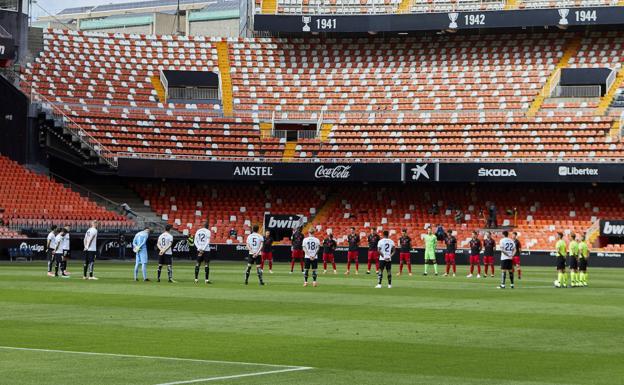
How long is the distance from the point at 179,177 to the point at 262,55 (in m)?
14.8

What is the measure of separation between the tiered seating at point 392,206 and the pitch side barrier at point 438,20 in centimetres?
1090

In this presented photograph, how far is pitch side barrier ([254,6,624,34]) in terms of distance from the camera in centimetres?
6981

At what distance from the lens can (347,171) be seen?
68.1 m

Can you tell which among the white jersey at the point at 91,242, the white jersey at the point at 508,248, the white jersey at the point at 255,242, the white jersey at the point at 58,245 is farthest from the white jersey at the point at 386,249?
the white jersey at the point at 58,245

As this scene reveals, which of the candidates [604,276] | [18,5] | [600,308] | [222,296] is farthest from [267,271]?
[18,5]

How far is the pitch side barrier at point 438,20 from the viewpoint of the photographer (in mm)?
69812

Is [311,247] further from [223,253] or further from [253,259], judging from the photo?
[223,253]

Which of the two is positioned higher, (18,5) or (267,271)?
(18,5)

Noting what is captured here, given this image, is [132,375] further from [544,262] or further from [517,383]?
[544,262]

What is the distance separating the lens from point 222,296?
3069cm

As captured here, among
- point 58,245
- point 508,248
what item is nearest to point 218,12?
point 58,245

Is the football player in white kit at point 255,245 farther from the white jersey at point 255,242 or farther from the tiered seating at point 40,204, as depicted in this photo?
the tiered seating at point 40,204

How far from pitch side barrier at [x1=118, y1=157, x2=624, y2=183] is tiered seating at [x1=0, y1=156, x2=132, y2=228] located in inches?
192

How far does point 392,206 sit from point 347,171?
4.25 metres
